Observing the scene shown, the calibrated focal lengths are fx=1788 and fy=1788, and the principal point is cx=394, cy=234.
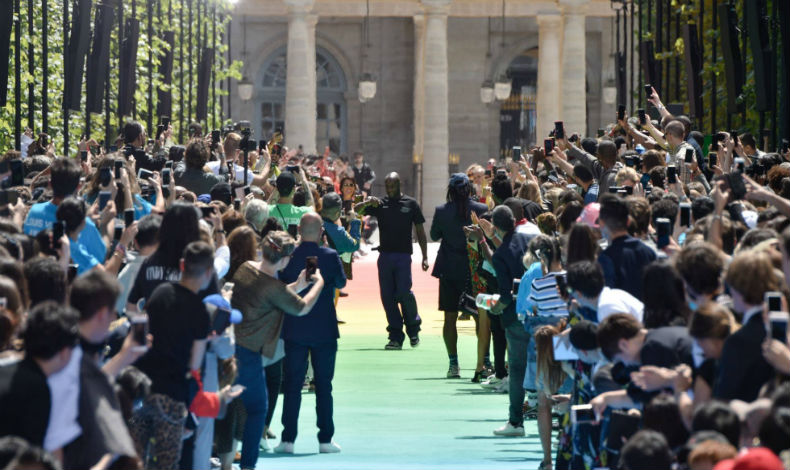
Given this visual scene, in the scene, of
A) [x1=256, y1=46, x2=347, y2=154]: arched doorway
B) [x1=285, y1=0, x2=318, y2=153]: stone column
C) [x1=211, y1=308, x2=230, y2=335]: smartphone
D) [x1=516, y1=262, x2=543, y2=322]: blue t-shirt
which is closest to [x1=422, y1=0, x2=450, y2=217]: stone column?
[x1=285, y1=0, x2=318, y2=153]: stone column

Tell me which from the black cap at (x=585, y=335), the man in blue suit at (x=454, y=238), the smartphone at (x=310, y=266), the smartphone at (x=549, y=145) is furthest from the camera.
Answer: the man in blue suit at (x=454, y=238)

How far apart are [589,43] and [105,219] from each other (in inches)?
1659

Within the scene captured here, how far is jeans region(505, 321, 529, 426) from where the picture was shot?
A: 13320mm

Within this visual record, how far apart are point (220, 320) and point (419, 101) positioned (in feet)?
133

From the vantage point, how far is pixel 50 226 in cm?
1088

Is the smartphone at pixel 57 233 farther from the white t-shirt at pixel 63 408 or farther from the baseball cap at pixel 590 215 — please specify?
the baseball cap at pixel 590 215

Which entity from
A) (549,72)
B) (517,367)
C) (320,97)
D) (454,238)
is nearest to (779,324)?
(517,367)

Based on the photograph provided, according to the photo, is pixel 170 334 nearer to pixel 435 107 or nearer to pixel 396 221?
pixel 396 221

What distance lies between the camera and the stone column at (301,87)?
1844 inches

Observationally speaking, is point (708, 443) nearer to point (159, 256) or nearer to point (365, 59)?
point (159, 256)

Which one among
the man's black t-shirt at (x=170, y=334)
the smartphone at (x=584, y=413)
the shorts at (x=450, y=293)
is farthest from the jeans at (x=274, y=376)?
the shorts at (x=450, y=293)

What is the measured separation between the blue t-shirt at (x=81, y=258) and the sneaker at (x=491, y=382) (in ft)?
21.8

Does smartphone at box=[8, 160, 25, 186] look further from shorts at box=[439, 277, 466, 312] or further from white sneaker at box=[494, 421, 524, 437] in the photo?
shorts at box=[439, 277, 466, 312]

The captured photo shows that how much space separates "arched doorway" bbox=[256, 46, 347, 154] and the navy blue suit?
39.9 m
